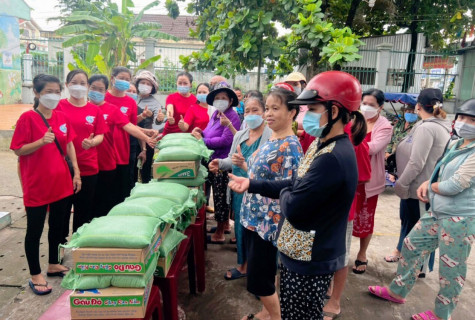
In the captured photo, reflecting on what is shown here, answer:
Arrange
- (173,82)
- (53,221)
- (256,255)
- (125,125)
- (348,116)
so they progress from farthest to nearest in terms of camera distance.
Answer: (173,82), (125,125), (53,221), (256,255), (348,116)

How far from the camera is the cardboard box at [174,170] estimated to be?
9.68ft

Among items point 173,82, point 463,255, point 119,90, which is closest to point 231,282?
point 463,255

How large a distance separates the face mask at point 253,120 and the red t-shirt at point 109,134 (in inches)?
60.1

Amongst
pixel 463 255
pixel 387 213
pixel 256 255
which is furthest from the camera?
pixel 387 213

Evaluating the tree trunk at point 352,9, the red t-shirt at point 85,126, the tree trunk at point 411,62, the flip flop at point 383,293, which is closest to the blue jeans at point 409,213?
the flip flop at point 383,293

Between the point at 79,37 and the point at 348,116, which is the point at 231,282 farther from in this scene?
the point at 79,37

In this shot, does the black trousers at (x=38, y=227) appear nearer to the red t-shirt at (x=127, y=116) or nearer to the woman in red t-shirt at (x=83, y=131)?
the woman in red t-shirt at (x=83, y=131)

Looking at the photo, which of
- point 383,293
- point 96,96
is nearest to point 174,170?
point 96,96

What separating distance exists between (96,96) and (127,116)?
49 cm

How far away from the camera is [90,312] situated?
165 centimetres

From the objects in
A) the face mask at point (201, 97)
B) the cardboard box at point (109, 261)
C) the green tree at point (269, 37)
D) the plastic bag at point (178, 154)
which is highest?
the green tree at point (269, 37)

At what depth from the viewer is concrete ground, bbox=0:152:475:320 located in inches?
108

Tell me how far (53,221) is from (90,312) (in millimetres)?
1624

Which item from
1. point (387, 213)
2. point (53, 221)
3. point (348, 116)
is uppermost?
point (348, 116)
